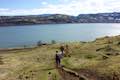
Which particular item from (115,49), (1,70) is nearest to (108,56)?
(115,49)

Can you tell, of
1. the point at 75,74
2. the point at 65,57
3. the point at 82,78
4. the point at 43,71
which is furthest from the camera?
the point at 65,57

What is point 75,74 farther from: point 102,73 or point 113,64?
point 113,64

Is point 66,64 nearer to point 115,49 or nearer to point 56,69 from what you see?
point 56,69

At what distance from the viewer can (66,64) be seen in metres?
31.7

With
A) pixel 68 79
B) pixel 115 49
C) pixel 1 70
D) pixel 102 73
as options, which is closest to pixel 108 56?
pixel 115 49

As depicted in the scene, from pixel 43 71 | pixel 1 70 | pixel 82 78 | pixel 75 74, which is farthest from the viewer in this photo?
pixel 1 70

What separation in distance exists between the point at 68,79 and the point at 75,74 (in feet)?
5.86

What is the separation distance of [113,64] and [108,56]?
558 cm

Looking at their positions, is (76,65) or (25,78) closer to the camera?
(25,78)

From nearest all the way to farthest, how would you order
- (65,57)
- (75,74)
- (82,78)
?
(82,78)
(75,74)
(65,57)

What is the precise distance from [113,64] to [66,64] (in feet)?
19.4

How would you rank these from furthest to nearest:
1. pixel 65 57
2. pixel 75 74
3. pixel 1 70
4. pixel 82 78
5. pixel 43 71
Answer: pixel 65 57, pixel 1 70, pixel 43 71, pixel 75 74, pixel 82 78

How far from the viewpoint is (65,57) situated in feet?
120

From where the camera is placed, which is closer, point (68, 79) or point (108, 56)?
point (68, 79)
